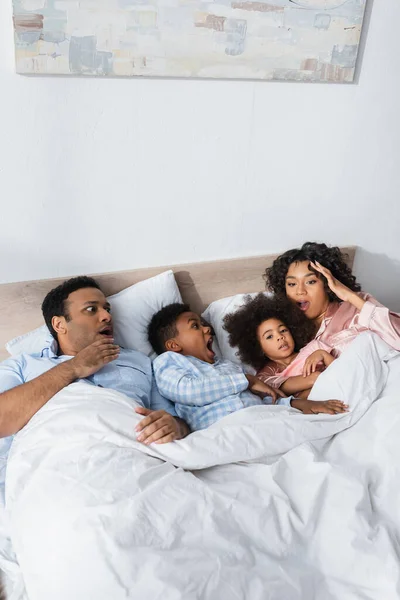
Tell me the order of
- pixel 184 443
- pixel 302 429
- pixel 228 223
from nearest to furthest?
pixel 184 443 → pixel 302 429 → pixel 228 223

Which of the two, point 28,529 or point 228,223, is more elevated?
point 228,223

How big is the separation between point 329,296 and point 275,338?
0.30 meters

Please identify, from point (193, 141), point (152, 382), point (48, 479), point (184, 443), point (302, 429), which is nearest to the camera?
point (48, 479)

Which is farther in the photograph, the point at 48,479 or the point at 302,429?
the point at 302,429

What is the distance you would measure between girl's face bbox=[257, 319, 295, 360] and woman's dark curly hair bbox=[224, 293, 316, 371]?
18 mm

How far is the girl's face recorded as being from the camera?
6.48 feet

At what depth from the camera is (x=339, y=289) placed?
2.04 m

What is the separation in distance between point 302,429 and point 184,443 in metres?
0.32

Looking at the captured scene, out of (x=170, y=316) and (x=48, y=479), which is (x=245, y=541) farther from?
(x=170, y=316)

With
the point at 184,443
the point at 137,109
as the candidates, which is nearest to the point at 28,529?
the point at 184,443

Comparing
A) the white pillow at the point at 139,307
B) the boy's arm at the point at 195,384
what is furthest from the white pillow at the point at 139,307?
the boy's arm at the point at 195,384

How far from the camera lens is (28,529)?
1.26 m

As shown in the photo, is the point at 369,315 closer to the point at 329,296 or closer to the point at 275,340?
the point at 329,296

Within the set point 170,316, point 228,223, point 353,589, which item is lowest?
point 353,589
